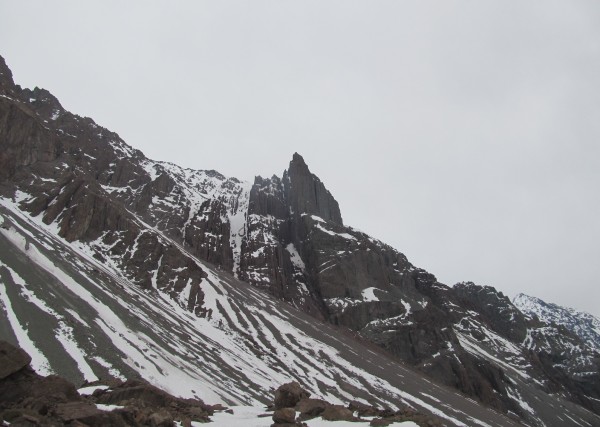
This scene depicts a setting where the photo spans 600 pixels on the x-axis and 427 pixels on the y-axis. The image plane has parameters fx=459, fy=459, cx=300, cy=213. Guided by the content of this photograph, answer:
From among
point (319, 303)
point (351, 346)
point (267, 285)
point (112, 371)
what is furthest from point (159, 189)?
point (112, 371)

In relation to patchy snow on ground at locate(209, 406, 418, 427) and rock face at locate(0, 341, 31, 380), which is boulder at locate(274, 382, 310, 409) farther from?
rock face at locate(0, 341, 31, 380)

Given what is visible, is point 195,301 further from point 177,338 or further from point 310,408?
point 310,408

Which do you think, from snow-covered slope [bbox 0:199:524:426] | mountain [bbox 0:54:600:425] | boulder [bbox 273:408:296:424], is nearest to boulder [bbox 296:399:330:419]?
boulder [bbox 273:408:296:424]

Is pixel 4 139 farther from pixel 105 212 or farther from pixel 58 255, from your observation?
pixel 58 255

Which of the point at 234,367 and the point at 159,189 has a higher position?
the point at 159,189

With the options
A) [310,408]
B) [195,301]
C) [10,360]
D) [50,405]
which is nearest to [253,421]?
[310,408]

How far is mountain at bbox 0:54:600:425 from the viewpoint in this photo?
55656mm

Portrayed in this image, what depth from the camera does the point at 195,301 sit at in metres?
108

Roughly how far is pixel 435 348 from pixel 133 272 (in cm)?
10315

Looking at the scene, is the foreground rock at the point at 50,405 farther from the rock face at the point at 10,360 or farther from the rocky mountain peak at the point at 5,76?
the rocky mountain peak at the point at 5,76

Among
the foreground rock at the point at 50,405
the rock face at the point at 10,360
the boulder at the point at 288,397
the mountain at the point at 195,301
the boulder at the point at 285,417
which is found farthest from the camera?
the mountain at the point at 195,301

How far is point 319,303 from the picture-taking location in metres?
165

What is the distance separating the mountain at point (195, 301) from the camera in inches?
2191

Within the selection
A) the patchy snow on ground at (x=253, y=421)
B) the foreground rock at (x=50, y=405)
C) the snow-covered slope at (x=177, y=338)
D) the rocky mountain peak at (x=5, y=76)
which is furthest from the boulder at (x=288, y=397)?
the rocky mountain peak at (x=5, y=76)
